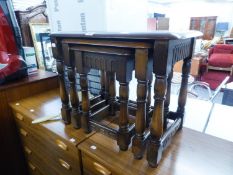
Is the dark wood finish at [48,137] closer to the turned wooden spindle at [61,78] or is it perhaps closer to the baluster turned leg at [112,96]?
the turned wooden spindle at [61,78]

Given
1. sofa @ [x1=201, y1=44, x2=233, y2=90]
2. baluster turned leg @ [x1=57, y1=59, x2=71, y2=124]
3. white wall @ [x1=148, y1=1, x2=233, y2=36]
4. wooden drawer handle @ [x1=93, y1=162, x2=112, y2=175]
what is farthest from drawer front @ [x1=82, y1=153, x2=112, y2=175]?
white wall @ [x1=148, y1=1, x2=233, y2=36]

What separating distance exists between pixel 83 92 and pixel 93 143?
22cm

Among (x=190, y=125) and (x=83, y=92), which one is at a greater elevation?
(x=83, y=92)

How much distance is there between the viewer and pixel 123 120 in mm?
688

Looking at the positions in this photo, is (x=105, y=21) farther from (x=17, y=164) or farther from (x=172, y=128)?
(x=17, y=164)

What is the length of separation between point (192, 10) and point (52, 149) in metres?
8.34

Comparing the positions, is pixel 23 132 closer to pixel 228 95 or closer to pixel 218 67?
pixel 228 95

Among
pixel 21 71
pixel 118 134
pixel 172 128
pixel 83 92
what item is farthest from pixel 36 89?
pixel 172 128

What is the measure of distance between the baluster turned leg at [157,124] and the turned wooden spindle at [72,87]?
0.38 meters

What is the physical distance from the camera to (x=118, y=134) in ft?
2.36

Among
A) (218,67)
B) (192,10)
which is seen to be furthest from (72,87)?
(192,10)

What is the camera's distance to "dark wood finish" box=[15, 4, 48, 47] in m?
1.61

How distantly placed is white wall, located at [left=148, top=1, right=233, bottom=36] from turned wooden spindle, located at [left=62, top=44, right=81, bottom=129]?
268 inches

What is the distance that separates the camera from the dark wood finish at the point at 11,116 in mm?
1157
